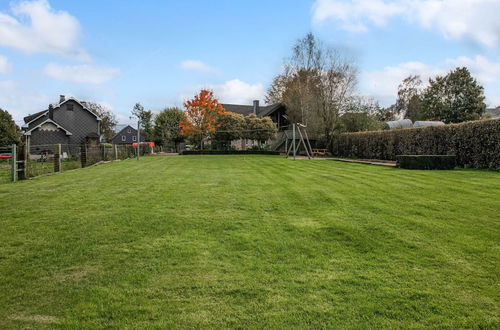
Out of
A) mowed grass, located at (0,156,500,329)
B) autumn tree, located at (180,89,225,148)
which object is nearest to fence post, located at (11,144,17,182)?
mowed grass, located at (0,156,500,329)

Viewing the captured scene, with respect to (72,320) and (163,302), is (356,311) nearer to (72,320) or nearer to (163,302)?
(163,302)

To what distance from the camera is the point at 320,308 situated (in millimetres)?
2529

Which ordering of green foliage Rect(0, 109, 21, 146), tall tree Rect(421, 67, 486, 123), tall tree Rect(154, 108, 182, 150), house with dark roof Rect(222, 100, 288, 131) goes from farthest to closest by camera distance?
tall tree Rect(154, 108, 182, 150), house with dark roof Rect(222, 100, 288, 131), tall tree Rect(421, 67, 486, 123), green foliage Rect(0, 109, 21, 146)

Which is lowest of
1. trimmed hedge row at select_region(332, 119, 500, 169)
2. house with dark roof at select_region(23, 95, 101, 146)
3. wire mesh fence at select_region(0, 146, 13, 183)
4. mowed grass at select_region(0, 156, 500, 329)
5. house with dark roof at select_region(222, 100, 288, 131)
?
mowed grass at select_region(0, 156, 500, 329)

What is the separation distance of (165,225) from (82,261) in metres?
1.32

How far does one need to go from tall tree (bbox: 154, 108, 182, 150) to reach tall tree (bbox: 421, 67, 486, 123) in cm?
3830

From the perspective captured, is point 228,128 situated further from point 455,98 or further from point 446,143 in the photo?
point 455,98

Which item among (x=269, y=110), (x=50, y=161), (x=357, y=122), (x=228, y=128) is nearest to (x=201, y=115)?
(x=228, y=128)

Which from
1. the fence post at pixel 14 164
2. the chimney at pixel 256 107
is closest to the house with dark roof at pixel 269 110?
the chimney at pixel 256 107

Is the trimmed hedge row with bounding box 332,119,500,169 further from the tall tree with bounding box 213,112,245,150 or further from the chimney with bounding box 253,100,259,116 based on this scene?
the chimney with bounding box 253,100,259,116

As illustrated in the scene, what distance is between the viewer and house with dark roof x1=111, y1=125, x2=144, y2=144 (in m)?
66.1

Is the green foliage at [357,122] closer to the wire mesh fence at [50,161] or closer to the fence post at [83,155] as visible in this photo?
the wire mesh fence at [50,161]

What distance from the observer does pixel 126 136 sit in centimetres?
6662

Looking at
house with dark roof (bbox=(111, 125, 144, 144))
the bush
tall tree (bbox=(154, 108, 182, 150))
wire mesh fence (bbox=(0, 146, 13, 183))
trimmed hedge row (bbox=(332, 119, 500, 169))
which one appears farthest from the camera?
house with dark roof (bbox=(111, 125, 144, 144))
